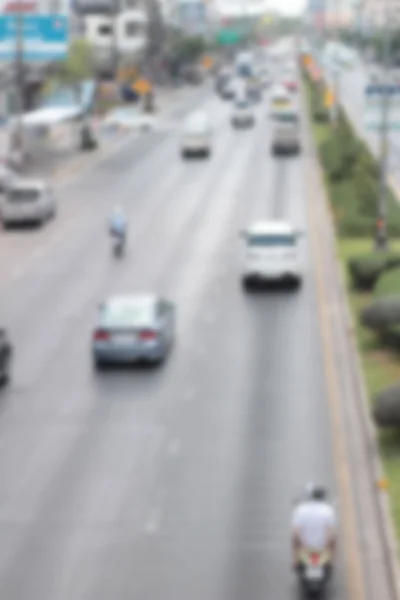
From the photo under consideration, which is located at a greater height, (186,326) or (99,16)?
(186,326)

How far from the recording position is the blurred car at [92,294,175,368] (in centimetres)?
3344

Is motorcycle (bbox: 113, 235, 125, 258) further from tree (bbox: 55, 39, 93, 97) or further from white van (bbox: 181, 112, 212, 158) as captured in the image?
tree (bbox: 55, 39, 93, 97)

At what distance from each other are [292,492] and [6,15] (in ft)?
217

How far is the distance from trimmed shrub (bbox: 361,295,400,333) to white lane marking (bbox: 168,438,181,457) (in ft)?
23.4

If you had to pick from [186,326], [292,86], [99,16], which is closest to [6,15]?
[186,326]

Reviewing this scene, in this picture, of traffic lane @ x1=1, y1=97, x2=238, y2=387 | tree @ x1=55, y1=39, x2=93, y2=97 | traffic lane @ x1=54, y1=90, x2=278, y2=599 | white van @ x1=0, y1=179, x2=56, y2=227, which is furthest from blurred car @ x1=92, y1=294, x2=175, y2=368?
tree @ x1=55, y1=39, x2=93, y2=97

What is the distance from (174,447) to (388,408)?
366 cm

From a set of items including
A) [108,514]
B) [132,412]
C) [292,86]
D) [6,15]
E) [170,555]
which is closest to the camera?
[170,555]

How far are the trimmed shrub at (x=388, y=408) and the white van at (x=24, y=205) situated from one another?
33.6 m

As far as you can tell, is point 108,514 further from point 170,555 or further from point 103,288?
point 103,288

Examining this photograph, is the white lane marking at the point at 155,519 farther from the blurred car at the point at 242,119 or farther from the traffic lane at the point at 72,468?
the blurred car at the point at 242,119

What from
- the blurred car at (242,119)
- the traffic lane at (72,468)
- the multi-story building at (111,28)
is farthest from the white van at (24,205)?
the multi-story building at (111,28)

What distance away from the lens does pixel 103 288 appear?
→ 147ft

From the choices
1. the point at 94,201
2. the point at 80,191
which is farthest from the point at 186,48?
the point at 94,201
